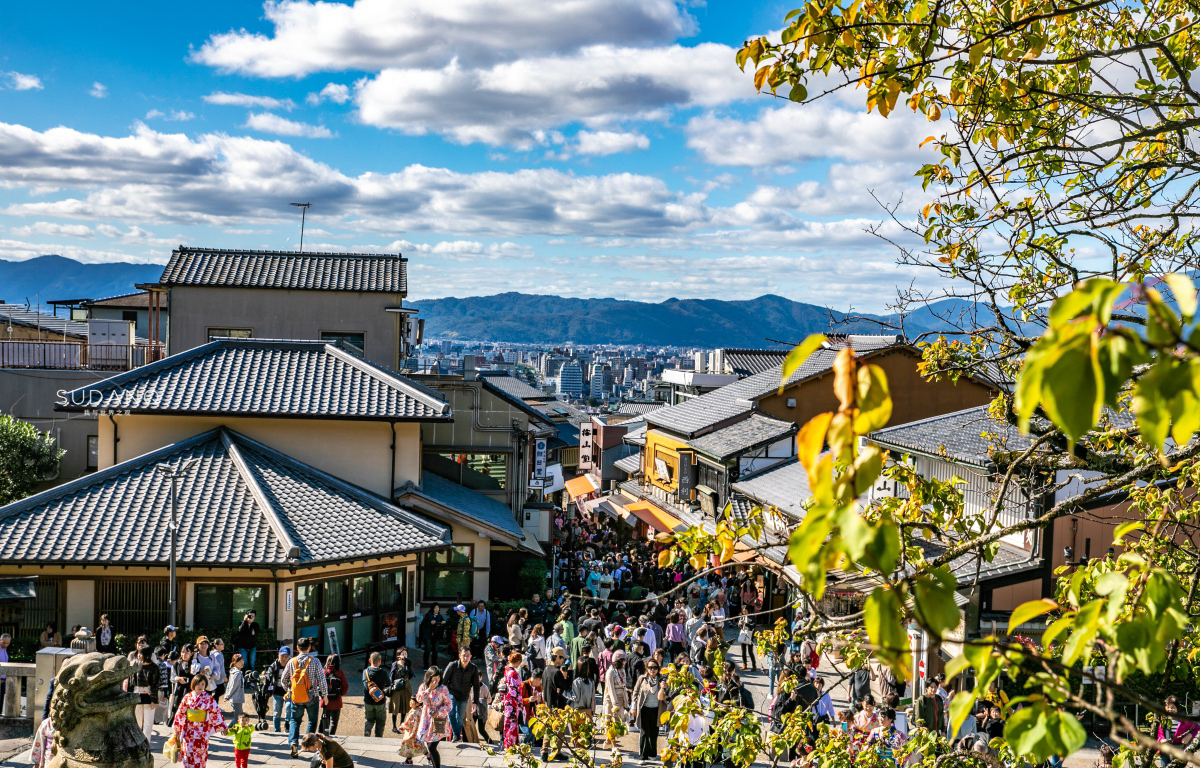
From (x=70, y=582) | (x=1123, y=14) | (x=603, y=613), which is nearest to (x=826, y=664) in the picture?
(x=603, y=613)

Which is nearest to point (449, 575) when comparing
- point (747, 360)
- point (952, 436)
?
point (952, 436)

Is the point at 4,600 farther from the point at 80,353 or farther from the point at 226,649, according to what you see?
the point at 80,353

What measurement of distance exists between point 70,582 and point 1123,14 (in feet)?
61.3

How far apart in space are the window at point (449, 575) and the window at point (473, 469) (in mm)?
4973

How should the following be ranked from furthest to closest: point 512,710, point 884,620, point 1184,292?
point 512,710 < point 884,620 < point 1184,292

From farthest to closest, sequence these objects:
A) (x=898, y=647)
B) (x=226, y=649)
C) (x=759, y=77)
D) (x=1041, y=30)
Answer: (x=226, y=649) → (x=1041, y=30) → (x=759, y=77) → (x=898, y=647)

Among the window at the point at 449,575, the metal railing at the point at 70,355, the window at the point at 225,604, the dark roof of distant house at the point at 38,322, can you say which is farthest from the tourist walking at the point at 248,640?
the dark roof of distant house at the point at 38,322

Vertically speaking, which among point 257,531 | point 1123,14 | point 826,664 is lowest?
point 826,664

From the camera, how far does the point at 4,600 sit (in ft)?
57.4

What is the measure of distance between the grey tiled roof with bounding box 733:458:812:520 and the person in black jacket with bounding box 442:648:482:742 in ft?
39.9

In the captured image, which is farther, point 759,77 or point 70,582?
point 70,582

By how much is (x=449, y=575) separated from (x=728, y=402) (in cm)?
1944

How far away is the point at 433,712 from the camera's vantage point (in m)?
13.4

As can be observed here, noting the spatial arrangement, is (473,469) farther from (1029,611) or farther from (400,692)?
(1029,611)
